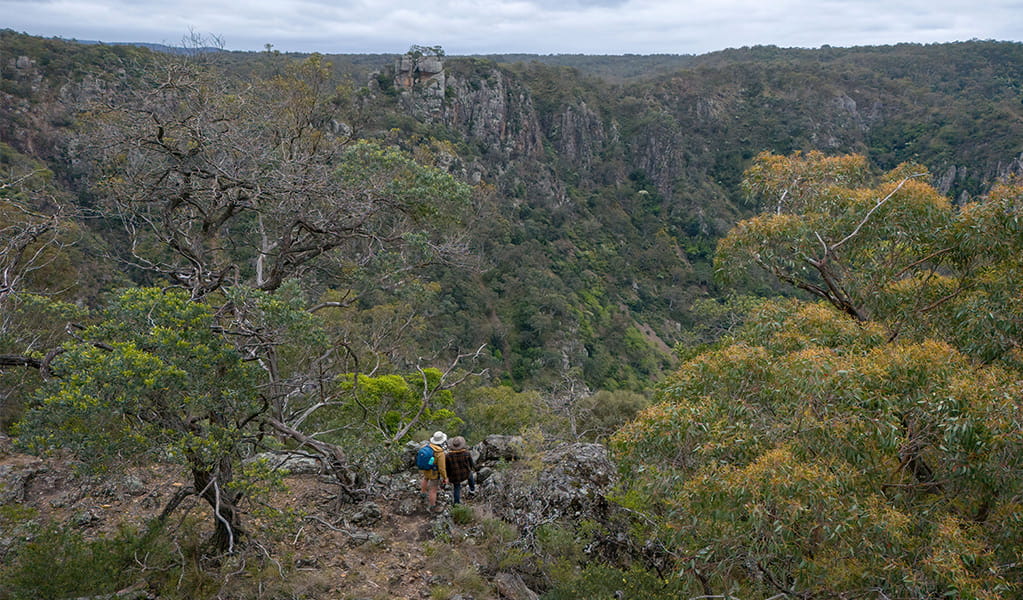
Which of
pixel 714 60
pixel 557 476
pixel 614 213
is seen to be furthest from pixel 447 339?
pixel 714 60

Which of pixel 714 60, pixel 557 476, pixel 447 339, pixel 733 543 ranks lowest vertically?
pixel 447 339

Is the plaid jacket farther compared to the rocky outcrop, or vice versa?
the plaid jacket

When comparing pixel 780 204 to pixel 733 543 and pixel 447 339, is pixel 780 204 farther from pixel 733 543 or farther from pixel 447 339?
pixel 447 339

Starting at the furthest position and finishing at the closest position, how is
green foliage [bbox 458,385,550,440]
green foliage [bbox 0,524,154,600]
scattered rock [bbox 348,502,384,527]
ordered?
green foliage [bbox 458,385,550,440] < scattered rock [bbox 348,502,384,527] < green foliage [bbox 0,524,154,600]

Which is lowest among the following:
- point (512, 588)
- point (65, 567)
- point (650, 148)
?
point (512, 588)

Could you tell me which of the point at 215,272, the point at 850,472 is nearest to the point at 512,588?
the point at 850,472

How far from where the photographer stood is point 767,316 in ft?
18.8

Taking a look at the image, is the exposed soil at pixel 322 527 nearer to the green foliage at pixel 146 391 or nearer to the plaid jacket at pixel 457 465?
the plaid jacket at pixel 457 465

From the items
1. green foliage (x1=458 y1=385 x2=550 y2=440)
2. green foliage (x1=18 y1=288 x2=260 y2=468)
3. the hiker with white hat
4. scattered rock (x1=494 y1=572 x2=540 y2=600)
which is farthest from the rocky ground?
green foliage (x1=458 y1=385 x2=550 y2=440)

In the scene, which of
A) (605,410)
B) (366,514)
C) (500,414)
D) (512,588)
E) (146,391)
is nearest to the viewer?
(146,391)

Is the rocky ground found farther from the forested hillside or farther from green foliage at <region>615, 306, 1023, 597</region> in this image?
green foliage at <region>615, 306, 1023, 597</region>

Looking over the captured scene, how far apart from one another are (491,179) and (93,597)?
52368 millimetres

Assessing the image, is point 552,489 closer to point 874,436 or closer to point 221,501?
point 221,501

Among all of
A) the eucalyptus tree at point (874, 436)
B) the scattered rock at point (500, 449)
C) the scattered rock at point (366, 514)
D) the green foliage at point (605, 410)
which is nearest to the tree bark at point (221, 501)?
the scattered rock at point (366, 514)
